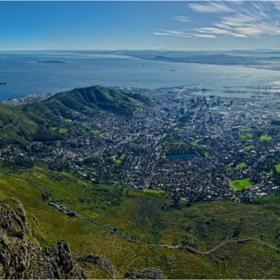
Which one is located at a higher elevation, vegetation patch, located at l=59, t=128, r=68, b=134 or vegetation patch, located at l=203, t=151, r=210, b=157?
vegetation patch, located at l=59, t=128, r=68, b=134

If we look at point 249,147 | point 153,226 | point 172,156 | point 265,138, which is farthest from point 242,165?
point 153,226

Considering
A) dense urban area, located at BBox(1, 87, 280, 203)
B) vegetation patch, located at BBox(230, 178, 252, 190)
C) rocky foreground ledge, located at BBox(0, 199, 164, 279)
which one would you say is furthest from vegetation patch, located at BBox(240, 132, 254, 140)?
rocky foreground ledge, located at BBox(0, 199, 164, 279)

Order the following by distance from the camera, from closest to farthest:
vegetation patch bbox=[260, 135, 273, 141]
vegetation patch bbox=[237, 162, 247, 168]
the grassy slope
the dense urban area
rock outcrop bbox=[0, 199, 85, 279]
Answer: rock outcrop bbox=[0, 199, 85, 279]
the grassy slope
the dense urban area
vegetation patch bbox=[237, 162, 247, 168]
vegetation patch bbox=[260, 135, 273, 141]

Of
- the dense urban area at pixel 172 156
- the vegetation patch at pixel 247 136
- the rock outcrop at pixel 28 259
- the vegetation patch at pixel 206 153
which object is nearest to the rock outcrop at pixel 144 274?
the rock outcrop at pixel 28 259

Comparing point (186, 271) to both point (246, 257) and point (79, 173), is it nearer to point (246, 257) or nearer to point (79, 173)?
point (246, 257)

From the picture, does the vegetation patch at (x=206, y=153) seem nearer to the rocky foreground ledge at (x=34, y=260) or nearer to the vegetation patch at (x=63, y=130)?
the vegetation patch at (x=63, y=130)

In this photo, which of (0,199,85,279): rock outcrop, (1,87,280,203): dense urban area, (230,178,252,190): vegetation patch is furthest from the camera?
(1,87,280,203): dense urban area

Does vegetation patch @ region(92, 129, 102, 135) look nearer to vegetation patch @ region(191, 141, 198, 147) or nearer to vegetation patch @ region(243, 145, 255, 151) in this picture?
vegetation patch @ region(191, 141, 198, 147)
